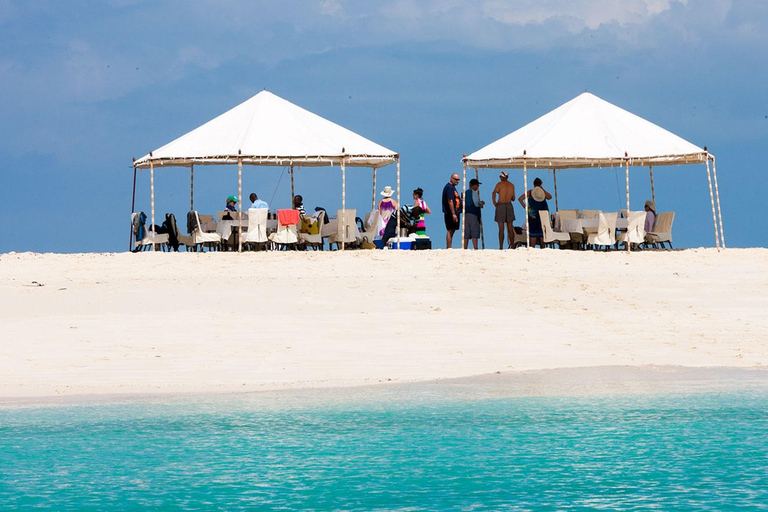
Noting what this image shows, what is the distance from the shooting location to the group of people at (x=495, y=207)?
70.4ft

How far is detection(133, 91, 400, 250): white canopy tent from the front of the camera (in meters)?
21.5

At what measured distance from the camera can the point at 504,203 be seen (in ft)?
72.4

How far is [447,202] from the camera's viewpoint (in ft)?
70.2

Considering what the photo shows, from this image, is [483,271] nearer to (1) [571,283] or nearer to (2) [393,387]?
(1) [571,283]

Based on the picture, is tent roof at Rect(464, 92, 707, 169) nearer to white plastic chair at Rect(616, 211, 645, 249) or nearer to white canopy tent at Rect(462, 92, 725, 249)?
white canopy tent at Rect(462, 92, 725, 249)

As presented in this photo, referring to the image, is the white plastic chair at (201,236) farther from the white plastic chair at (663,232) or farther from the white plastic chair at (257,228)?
the white plastic chair at (663,232)

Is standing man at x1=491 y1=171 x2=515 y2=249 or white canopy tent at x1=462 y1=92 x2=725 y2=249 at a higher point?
white canopy tent at x1=462 y1=92 x2=725 y2=249

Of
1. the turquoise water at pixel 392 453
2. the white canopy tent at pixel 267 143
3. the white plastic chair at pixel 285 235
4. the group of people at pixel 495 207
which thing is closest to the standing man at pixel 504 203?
the group of people at pixel 495 207

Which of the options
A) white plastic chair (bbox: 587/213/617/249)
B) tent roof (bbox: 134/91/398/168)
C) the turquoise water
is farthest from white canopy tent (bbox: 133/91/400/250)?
the turquoise water

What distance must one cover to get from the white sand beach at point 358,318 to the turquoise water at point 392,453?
4.75ft

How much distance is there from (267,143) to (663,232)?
323 inches

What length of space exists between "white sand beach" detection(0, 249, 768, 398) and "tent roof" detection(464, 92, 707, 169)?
2713 mm

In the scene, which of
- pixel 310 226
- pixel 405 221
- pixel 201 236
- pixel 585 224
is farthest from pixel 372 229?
pixel 585 224

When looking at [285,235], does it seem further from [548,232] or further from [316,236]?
[548,232]
